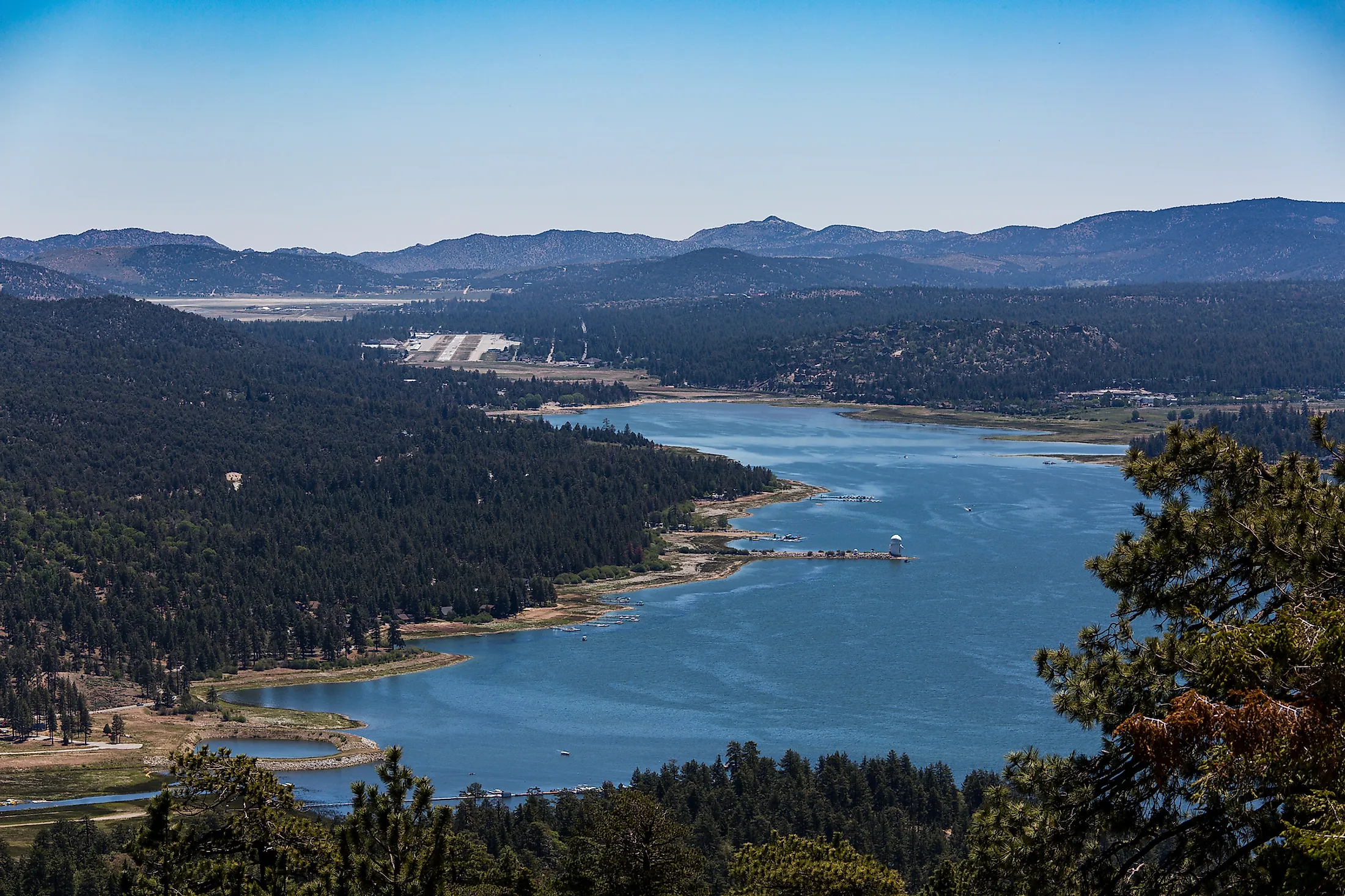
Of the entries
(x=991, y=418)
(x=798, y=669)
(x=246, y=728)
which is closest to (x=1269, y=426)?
(x=991, y=418)

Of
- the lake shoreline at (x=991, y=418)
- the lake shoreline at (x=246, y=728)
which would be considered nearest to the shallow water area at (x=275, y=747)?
the lake shoreline at (x=246, y=728)

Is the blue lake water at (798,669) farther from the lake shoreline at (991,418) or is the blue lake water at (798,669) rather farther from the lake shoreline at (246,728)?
the lake shoreline at (991,418)

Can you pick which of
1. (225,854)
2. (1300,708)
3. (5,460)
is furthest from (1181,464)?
(5,460)

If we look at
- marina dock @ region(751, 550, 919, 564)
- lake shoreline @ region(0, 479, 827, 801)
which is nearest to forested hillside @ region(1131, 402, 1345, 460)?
marina dock @ region(751, 550, 919, 564)

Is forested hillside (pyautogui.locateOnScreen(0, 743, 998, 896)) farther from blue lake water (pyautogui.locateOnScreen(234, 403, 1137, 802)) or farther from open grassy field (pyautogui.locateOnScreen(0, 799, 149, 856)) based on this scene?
blue lake water (pyautogui.locateOnScreen(234, 403, 1137, 802))

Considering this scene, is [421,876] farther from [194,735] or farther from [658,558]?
[658,558]
